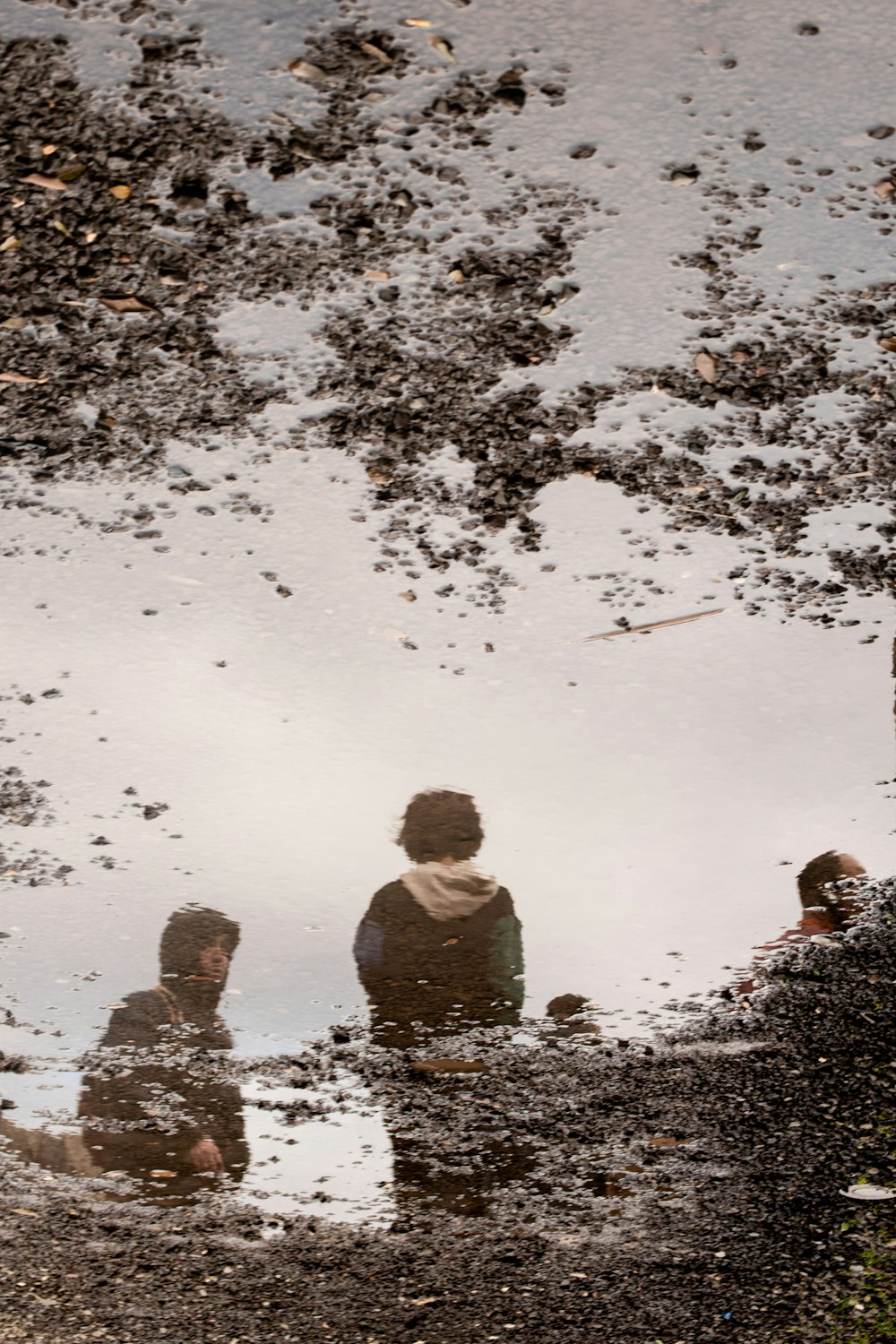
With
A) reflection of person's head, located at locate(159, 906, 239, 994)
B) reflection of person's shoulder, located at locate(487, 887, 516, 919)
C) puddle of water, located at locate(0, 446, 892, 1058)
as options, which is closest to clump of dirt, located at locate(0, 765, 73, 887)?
puddle of water, located at locate(0, 446, 892, 1058)

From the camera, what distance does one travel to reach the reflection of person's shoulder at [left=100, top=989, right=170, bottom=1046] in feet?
8.61

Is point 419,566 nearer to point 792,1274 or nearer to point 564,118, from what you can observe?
point 564,118

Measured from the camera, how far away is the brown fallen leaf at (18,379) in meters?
1.94

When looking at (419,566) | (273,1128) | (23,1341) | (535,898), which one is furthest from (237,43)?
(23,1341)

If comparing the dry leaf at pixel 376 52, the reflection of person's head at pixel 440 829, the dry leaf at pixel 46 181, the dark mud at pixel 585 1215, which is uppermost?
the dry leaf at pixel 376 52

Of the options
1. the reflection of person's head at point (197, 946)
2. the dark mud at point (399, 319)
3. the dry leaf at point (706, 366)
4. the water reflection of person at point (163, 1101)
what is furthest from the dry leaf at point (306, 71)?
the water reflection of person at point (163, 1101)

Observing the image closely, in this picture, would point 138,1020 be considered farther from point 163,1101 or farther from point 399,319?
point 399,319

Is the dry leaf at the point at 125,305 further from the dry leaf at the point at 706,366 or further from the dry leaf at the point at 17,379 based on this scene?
the dry leaf at the point at 706,366

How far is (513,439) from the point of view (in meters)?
2.06

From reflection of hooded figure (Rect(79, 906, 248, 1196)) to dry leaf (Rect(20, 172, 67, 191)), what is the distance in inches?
76.1

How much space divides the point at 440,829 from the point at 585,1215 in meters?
1.09

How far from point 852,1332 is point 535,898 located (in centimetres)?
125

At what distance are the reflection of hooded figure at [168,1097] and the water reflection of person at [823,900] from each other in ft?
4.92

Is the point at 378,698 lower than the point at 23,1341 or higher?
higher
